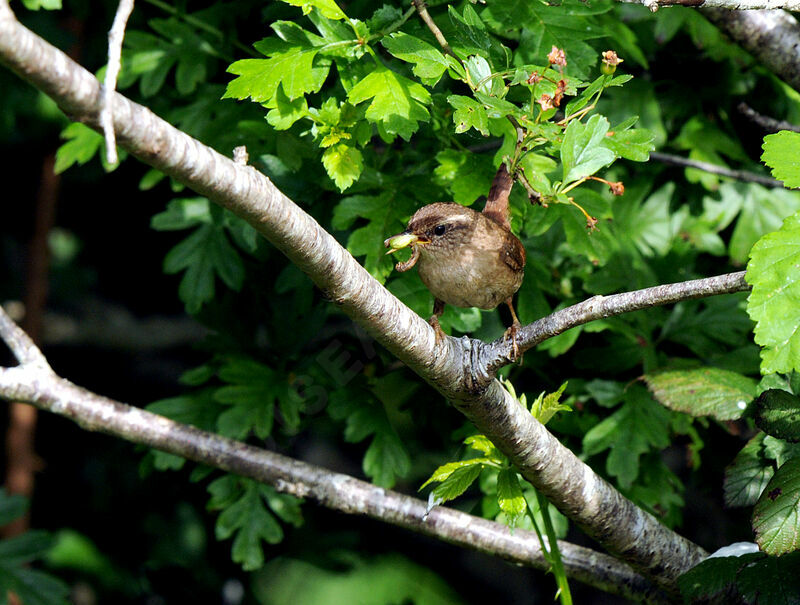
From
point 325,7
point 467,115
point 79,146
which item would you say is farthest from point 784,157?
point 79,146

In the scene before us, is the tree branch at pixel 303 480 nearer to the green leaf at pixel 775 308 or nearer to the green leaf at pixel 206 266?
the green leaf at pixel 206 266

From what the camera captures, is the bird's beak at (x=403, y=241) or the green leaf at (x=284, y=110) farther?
the bird's beak at (x=403, y=241)

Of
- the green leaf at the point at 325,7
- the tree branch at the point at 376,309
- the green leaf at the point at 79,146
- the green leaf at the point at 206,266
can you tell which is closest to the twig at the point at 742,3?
the green leaf at the point at 325,7

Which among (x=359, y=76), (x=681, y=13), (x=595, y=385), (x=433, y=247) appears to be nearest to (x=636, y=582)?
(x=595, y=385)

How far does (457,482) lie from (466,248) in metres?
0.66

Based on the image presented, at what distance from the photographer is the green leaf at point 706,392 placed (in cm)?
220

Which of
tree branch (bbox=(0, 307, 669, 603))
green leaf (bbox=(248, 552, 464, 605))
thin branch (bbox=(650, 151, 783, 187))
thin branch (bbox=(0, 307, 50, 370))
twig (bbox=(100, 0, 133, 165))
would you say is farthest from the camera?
green leaf (bbox=(248, 552, 464, 605))

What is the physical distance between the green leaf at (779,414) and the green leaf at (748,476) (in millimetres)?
199

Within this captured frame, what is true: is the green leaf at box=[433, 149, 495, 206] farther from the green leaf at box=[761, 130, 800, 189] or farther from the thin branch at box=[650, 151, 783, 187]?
the thin branch at box=[650, 151, 783, 187]

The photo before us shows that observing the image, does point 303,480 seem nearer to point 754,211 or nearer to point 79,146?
point 79,146

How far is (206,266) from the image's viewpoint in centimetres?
288

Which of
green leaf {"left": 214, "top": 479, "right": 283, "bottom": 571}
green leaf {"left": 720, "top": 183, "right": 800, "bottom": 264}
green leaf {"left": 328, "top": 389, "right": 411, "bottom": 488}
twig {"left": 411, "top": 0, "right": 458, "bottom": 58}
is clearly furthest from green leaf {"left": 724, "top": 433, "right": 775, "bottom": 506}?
green leaf {"left": 214, "top": 479, "right": 283, "bottom": 571}

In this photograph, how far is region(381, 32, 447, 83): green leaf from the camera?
1.90 metres

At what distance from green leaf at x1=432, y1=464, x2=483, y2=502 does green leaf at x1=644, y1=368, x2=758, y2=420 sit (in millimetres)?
604
